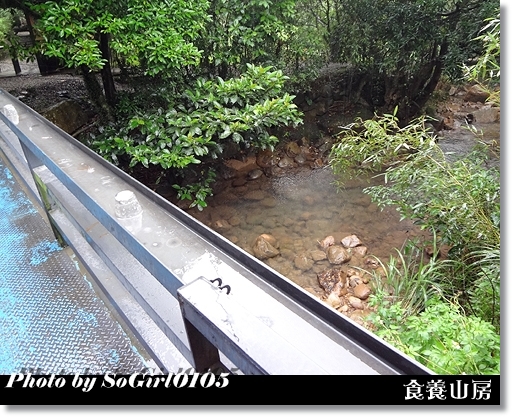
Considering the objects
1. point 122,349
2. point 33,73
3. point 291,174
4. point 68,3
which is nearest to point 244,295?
point 122,349

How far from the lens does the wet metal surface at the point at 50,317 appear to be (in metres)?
1.25

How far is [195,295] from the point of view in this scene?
0.65 meters

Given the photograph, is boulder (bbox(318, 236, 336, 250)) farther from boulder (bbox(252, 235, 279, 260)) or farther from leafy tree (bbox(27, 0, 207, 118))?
leafy tree (bbox(27, 0, 207, 118))

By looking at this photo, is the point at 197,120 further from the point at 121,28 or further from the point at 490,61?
the point at 490,61

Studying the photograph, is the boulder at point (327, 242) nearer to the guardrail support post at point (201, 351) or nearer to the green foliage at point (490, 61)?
the green foliage at point (490, 61)

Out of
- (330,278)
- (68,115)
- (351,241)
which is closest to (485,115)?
(351,241)

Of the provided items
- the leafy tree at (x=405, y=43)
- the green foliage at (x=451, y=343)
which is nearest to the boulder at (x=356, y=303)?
the green foliage at (x=451, y=343)

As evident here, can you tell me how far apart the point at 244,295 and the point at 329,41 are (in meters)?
7.22

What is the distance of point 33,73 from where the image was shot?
7.45 metres

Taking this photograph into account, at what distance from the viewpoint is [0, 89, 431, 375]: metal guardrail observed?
59cm

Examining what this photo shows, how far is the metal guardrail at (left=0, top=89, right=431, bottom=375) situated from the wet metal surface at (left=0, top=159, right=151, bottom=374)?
0.47 feet

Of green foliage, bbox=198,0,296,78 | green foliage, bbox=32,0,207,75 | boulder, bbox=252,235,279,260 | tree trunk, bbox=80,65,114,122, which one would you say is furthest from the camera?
boulder, bbox=252,235,279,260

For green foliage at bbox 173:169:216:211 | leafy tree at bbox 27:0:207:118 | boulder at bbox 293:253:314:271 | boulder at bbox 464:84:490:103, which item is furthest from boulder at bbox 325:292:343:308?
boulder at bbox 464:84:490:103

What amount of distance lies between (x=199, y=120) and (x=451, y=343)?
11.1 ft
